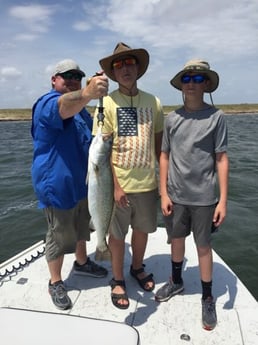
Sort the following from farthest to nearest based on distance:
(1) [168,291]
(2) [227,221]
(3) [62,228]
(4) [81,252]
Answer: (2) [227,221] < (4) [81,252] < (1) [168,291] < (3) [62,228]

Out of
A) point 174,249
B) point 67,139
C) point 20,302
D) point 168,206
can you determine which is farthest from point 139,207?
point 20,302

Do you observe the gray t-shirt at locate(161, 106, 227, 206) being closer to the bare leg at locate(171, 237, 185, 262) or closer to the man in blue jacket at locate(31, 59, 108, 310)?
the bare leg at locate(171, 237, 185, 262)

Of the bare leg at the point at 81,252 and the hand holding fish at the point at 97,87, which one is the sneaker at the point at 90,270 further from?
the hand holding fish at the point at 97,87

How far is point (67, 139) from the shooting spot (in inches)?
148

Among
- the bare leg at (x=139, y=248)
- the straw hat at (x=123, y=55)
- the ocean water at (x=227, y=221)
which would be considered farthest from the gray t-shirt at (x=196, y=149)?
the ocean water at (x=227, y=221)

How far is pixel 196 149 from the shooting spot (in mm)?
3639

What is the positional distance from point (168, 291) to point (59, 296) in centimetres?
124

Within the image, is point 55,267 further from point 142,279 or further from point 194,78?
point 194,78

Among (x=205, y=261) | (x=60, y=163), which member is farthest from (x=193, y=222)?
(x=60, y=163)

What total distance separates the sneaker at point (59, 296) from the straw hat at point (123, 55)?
2.41 m

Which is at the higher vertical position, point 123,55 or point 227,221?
point 123,55

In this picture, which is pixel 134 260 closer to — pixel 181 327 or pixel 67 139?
pixel 181 327

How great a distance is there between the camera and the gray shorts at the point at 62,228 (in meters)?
3.92

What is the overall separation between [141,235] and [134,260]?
1.43 feet
